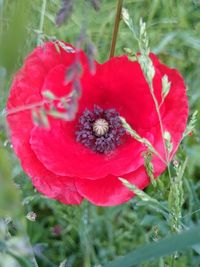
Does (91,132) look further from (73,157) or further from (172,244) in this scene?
(172,244)

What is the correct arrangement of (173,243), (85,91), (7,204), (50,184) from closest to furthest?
(7,204) → (173,243) → (50,184) → (85,91)

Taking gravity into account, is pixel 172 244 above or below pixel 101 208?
above

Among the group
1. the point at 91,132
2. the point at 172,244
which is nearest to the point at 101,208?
the point at 91,132

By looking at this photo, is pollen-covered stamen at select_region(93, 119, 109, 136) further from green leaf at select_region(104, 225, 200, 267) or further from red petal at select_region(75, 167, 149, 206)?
green leaf at select_region(104, 225, 200, 267)

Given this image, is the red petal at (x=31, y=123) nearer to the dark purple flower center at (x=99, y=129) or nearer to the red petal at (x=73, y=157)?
the red petal at (x=73, y=157)

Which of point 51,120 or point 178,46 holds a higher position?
point 178,46

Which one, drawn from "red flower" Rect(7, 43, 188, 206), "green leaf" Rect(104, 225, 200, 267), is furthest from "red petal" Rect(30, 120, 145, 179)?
"green leaf" Rect(104, 225, 200, 267)

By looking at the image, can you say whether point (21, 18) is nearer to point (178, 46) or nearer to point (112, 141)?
point (112, 141)

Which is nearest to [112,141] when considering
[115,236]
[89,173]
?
[89,173]
